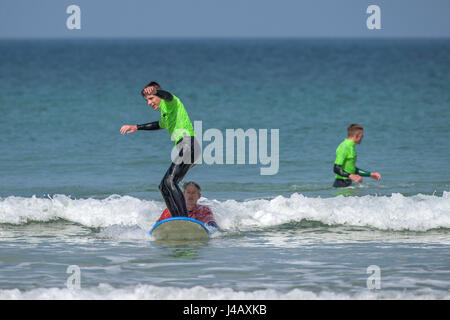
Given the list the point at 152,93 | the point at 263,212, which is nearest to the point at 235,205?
the point at 263,212

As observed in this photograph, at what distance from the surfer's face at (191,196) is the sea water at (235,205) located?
0.60 meters

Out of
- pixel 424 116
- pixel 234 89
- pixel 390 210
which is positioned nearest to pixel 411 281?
pixel 390 210

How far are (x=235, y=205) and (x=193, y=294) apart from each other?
18.7ft

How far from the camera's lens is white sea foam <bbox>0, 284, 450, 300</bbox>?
848cm

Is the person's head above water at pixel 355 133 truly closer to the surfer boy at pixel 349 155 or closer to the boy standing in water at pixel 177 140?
the surfer boy at pixel 349 155

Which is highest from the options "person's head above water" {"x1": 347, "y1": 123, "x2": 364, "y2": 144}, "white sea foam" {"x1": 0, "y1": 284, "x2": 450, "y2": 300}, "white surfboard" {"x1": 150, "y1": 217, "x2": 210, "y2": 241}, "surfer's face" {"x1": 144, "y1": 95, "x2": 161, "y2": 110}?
"surfer's face" {"x1": 144, "y1": 95, "x2": 161, "y2": 110}

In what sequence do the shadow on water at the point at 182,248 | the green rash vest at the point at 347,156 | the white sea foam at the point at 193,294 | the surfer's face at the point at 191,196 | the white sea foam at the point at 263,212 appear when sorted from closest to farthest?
the white sea foam at the point at 193,294
the shadow on water at the point at 182,248
the surfer's face at the point at 191,196
the white sea foam at the point at 263,212
the green rash vest at the point at 347,156

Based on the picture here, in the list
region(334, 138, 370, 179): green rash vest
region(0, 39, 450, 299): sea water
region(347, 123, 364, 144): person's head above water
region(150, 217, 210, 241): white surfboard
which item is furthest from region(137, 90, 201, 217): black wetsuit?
region(347, 123, 364, 144): person's head above water

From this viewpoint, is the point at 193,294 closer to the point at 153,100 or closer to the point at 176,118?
the point at 176,118

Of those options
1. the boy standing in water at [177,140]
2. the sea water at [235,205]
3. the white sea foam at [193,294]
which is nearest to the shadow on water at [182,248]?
the sea water at [235,205]

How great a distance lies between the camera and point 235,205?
14.2 m

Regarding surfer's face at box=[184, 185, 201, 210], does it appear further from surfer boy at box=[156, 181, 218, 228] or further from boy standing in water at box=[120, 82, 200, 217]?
boy standing in water at box=[120, 82, 200, 217]

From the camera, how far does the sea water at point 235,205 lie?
30.2 ft

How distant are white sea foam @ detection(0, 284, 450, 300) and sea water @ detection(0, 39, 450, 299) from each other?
24mm
